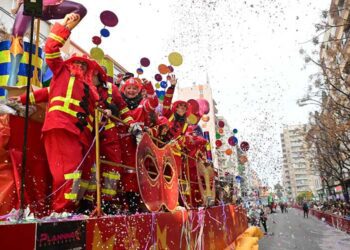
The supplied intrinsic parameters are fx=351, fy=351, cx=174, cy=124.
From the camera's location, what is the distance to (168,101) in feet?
20.5

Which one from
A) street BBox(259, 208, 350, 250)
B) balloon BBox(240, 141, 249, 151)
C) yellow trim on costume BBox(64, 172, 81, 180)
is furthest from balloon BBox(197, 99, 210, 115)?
balloon BBox(240, 141, 249, 151)

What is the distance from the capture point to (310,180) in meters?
118

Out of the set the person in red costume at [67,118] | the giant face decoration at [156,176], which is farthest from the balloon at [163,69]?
the person in red costume at [67,118]

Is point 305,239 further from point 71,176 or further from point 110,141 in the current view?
point 71,176

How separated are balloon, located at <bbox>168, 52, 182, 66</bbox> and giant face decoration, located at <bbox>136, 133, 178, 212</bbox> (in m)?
2.10

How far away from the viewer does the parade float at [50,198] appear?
2.02m

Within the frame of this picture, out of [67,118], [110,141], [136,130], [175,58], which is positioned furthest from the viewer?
[175,58]

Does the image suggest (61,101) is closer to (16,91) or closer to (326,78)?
(16,91)

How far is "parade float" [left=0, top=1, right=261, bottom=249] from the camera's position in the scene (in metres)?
2.02

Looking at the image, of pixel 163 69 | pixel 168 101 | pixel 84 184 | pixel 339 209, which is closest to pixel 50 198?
pixel 84 184

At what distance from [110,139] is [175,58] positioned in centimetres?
288

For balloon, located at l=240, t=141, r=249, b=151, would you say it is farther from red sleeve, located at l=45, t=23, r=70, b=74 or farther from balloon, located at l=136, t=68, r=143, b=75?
red sleeve, located at l=45, t=23, r=70, b=74

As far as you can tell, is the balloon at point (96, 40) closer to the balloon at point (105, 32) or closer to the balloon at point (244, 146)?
the balloon at point (105, 32)

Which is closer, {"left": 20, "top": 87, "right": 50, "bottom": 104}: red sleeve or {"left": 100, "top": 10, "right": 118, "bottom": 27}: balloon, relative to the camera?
{"left": 20, "top": 87, "right": 50, "bottom": 104}: red sleeve
